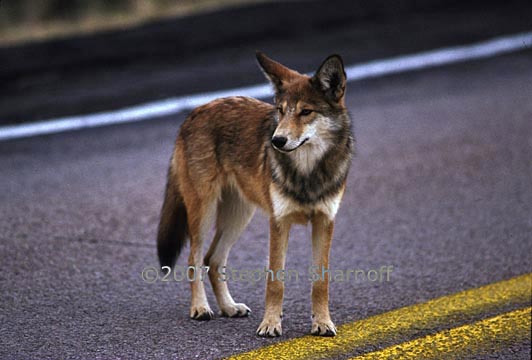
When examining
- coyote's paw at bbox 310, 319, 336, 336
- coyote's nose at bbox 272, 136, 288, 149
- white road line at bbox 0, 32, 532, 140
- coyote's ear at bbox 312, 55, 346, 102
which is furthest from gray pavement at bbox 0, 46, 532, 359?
coyote's ear at bbox 312, 55, 346, 102

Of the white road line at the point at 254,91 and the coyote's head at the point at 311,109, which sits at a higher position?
the coyote's head at the point at 311,109

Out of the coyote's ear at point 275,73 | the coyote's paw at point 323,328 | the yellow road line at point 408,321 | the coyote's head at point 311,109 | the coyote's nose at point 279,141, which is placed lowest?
the yellow road line at point 408,321

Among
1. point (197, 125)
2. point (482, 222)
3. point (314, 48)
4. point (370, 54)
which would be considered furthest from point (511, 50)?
point (197, 125)

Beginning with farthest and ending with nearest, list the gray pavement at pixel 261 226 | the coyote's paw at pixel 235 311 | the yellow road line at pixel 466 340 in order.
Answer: the coyote's paw at pixel 235 311, the gray pavement at pixel 261 226, the yellow road line at pixel 466 340

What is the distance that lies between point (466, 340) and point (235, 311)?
131 cm

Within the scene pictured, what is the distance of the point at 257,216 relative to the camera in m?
7.02

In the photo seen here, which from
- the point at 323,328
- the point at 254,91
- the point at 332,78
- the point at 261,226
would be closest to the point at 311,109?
the point at 332,78

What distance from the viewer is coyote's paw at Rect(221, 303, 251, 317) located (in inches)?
199

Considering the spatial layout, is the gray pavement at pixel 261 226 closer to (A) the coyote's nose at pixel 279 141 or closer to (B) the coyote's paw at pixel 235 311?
(B) the coyote's paw at pixel 235 311

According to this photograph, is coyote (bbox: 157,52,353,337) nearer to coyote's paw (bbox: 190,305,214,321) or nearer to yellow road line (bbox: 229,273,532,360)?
coyote's paw (bbox: 190,305,214,321)

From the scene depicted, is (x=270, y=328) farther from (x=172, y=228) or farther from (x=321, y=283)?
(x=172, y=228)

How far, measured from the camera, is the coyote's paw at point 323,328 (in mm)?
4633

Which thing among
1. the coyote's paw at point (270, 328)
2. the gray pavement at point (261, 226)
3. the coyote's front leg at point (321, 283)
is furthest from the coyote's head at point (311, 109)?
the gray pavement at point (261, 226)

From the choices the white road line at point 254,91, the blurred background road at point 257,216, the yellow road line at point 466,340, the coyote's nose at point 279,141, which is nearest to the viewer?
the yellow road line at point 466,340
